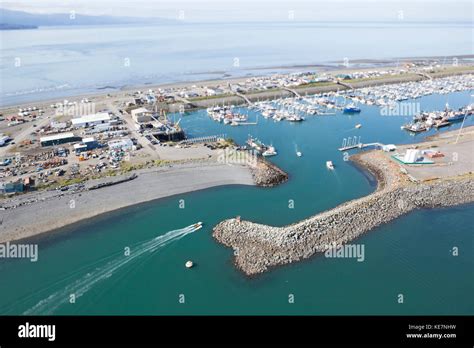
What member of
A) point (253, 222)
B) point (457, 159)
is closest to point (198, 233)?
point (253, 222)

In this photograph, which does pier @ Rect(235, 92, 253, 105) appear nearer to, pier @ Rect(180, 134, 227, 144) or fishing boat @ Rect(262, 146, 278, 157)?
pier @ Rect(180, 134, 227, 144)

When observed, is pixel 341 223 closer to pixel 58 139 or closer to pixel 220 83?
pixel 58 139

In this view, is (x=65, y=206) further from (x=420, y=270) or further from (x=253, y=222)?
(x=420, y=270)

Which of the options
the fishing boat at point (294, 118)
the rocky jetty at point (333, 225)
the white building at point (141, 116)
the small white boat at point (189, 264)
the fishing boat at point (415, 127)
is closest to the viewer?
the small white boat at point (189, 264)

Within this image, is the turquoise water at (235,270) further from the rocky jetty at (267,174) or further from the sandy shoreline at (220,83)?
the sandy shoreline at (220,83)

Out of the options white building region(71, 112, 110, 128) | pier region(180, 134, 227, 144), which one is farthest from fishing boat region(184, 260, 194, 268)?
white building region(71, 112, 110, 128)

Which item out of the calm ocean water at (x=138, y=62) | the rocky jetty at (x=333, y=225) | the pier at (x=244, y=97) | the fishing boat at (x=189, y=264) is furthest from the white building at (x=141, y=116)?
the fishing boat at (x=189, y=264)
